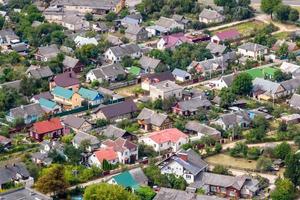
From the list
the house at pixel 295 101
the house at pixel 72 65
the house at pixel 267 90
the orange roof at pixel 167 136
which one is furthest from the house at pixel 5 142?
the house at pixel 295 101

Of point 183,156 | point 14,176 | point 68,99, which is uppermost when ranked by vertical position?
point 183,156

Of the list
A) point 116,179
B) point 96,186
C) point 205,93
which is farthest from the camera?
point 205,93

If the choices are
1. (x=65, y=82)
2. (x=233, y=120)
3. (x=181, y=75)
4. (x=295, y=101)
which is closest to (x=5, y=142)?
(x=65, y=82)

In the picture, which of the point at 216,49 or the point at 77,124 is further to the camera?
the point at 216,49

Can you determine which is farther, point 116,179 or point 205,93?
point 205,93

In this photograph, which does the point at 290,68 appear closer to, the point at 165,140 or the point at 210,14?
the point at 210,14

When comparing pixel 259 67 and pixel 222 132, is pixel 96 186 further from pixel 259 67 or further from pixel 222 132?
A: pixel 259 67

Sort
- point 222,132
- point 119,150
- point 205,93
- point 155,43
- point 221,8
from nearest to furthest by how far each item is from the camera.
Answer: point 119,150
point 222,132
point 205,93
point 155,43
point 221,8

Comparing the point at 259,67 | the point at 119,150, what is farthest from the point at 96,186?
the point at 259,67
